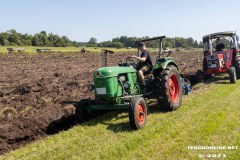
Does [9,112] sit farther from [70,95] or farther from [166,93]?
[166,93]

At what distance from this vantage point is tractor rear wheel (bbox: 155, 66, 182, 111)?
7332 millimetres

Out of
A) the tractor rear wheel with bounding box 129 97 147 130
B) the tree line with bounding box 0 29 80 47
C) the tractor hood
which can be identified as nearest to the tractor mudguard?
the tractor hood

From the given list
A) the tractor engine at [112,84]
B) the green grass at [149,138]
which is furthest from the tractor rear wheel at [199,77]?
the tractor engine at [112,84]

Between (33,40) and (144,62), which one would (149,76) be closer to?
(144,62)

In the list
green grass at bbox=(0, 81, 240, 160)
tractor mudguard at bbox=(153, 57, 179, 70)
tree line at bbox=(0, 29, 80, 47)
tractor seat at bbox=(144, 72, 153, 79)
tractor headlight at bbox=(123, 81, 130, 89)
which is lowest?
green grass at bbox=(0, 81, 240, 160)

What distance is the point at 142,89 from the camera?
7.54m

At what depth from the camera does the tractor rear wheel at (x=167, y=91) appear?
7332 millimetres

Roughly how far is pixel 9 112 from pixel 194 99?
544 cm

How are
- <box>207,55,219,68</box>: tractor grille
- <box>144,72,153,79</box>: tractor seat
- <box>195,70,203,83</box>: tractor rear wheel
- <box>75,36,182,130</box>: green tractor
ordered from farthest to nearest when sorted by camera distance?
<box>195,70,203,83</box>: tractor rear wheel < <box>207,55,219,68</box>: tractor grille < <box>144,72,153,79</box>: tractor seat < <box>75,36,182,130</box>: green tractor

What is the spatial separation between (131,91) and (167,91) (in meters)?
0.97

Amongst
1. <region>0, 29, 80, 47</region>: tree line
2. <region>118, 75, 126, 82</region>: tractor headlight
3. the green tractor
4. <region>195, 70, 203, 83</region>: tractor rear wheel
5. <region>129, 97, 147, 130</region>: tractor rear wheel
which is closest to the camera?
<region>129, 97, 147, 130</region>: tractor rear wheel

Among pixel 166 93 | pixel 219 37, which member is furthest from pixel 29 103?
pixel 219 37

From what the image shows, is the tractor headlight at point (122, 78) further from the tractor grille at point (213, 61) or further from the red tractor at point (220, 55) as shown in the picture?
the tractor grille at point (213, 61)

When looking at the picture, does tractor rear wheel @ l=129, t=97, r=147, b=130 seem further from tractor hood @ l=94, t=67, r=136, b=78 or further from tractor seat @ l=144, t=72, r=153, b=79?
tractor seat @ l=144, t=72, r=153, b=79
